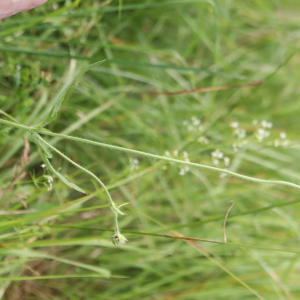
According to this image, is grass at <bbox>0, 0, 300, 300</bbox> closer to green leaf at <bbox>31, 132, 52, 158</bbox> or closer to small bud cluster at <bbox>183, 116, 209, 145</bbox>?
small bud cluster at <bbox>183, 116, 209, 145</bbox>

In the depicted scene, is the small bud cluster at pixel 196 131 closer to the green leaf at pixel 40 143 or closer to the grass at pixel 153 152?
the grass at pixel 153 152

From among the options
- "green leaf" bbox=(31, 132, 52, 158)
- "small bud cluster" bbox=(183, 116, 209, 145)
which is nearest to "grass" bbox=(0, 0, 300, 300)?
"small bud cluster" bbox=(183, 116, 209, 145)

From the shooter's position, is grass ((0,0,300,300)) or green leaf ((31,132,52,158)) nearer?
green leaf ((31,132,52,158))

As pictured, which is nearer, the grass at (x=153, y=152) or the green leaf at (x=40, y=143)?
the green leaf at (x=40, y=143)

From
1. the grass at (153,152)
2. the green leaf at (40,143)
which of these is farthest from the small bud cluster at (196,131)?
the green leaf at (40,143)

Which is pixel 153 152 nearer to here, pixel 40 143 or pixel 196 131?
pixel 196 131

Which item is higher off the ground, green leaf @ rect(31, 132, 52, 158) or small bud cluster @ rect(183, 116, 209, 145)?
green leaf @ rect(31, 132, 52, 158)

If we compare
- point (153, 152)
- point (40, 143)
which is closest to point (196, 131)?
point (153, 152)

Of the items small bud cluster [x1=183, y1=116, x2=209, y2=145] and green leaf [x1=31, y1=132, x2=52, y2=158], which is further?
small bud cluster [x1=183, y1=116, x2=209, y2=145]
